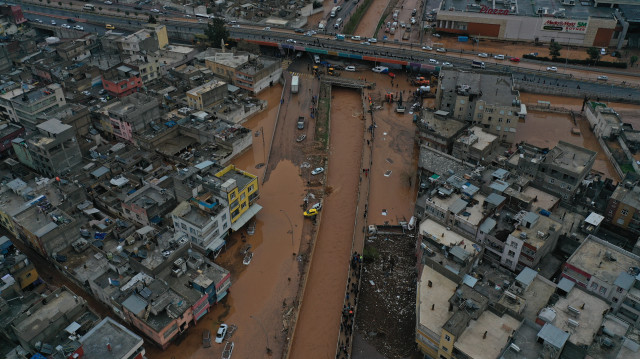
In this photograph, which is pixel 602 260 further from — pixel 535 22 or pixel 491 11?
pixel 491 11

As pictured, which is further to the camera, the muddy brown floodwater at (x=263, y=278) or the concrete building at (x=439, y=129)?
the concrete building at (x=439, y=129)

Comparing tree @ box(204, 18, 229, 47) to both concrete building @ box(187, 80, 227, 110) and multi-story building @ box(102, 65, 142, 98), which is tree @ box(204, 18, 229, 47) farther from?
multi-story building @ box(102, 65, 142, 98)

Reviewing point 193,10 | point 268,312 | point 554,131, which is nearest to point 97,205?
point 268,312

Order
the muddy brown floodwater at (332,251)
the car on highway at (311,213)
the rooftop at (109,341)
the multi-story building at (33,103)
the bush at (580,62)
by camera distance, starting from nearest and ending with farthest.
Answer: the rooftop at (109,341), the muddy brown floodwater at (332,251), the car on highway at (311,213), the multi-story building at (33,103), the bush at (580,62)

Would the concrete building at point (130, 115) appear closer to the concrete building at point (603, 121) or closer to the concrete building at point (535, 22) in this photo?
the concrete building at point (603, 121)

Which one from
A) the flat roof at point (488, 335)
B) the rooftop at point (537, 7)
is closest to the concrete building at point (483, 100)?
the flat roof at point (488, 335)

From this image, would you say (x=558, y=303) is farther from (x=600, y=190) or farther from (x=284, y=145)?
(x=284, y=145)

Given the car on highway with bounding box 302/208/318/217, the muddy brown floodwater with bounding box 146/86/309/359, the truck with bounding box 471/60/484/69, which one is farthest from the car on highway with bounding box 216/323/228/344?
the truck with bounding box 471/60/484/69
